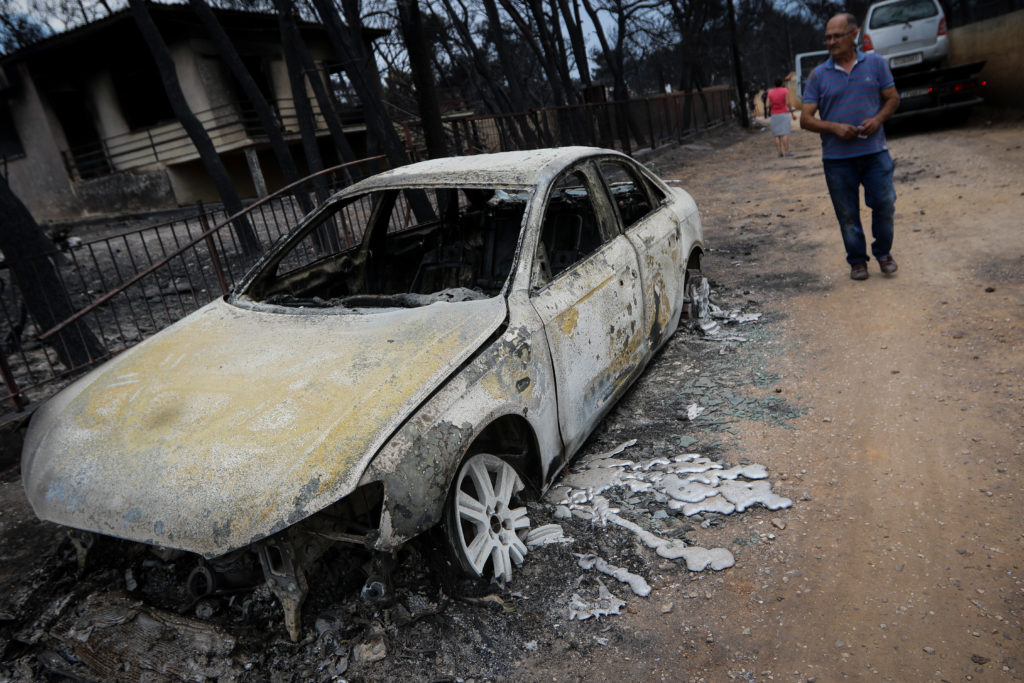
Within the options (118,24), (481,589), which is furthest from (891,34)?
(118,24)

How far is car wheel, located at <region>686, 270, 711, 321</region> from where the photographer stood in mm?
4895

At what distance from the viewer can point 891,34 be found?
14.2 m

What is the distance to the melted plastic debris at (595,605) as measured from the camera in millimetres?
2459

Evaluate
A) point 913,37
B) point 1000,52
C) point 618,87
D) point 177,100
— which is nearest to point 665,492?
point 177,100

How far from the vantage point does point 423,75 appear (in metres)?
7.69

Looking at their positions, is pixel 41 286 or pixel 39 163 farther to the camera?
pixel 39 163

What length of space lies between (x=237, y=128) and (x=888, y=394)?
19.3 metres

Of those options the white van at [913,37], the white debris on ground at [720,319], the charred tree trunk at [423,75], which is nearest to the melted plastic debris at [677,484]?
the white debris on ground at [720,319]

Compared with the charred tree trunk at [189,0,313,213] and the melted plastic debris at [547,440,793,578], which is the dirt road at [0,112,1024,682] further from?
the charred tree trunk at [189,0,313,213]

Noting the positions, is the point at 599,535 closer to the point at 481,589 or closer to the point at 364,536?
the point at 481,589

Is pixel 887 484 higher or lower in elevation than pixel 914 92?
lower

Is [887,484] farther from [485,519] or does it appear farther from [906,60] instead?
[906,60]

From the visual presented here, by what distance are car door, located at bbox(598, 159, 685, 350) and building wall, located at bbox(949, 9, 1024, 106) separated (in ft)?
41.6

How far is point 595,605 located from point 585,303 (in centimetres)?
135
